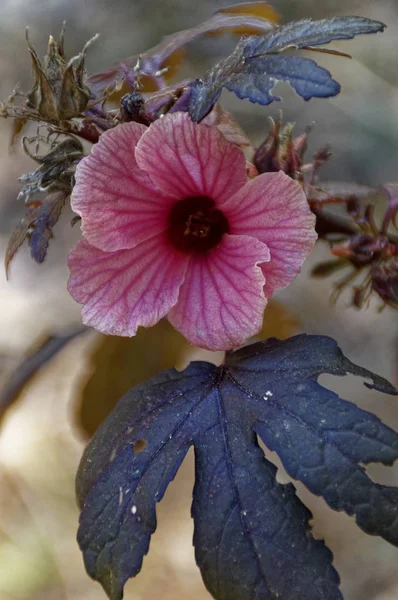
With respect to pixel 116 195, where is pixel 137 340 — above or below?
below

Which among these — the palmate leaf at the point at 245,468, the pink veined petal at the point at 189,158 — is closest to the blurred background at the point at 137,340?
the palmate leaf at the point at 245,468

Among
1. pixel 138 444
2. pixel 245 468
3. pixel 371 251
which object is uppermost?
pixel 371 251

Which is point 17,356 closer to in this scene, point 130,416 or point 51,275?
point 51,275

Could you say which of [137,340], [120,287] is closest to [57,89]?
[120,287]

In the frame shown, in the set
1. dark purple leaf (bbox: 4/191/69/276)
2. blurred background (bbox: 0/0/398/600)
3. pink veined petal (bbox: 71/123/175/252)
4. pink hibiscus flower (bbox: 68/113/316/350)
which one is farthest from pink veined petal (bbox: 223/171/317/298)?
blurred background (bbox: 0/0/398/600)

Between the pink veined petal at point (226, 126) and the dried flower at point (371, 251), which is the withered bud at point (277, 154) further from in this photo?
the dried flower at point (371, 251)

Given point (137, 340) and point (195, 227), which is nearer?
point (195, 227)

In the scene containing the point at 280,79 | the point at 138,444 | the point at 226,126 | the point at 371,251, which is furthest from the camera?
the point at 138,444

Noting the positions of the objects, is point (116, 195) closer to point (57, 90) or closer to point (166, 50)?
point (57, 90)
